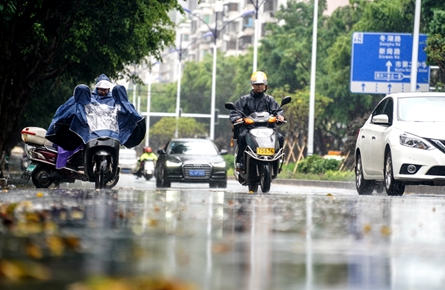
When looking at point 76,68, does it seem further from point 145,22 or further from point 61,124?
point 61,124

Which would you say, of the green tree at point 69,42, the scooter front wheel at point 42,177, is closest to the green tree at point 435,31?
the green tree at point 69,42

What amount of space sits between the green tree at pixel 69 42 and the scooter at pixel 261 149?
5.39 metres

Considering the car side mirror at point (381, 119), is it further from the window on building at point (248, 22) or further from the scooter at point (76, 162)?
the window on building at point (248, 22)

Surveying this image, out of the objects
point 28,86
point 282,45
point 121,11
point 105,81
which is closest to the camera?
point 105,81

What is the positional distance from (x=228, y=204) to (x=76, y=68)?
791 inches

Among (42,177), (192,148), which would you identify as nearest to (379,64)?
(192,148)

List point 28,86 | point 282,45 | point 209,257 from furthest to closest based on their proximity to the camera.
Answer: point 282,45 → point 28,86 → point 209,257

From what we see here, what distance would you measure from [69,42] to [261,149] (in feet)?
41.9

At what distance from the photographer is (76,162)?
19594mm

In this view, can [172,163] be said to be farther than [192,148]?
No

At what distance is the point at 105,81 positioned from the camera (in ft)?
57.0

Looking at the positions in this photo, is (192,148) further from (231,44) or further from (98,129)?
(231,44)

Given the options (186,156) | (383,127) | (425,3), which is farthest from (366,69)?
(383,127)

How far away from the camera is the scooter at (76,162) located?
17078mm
